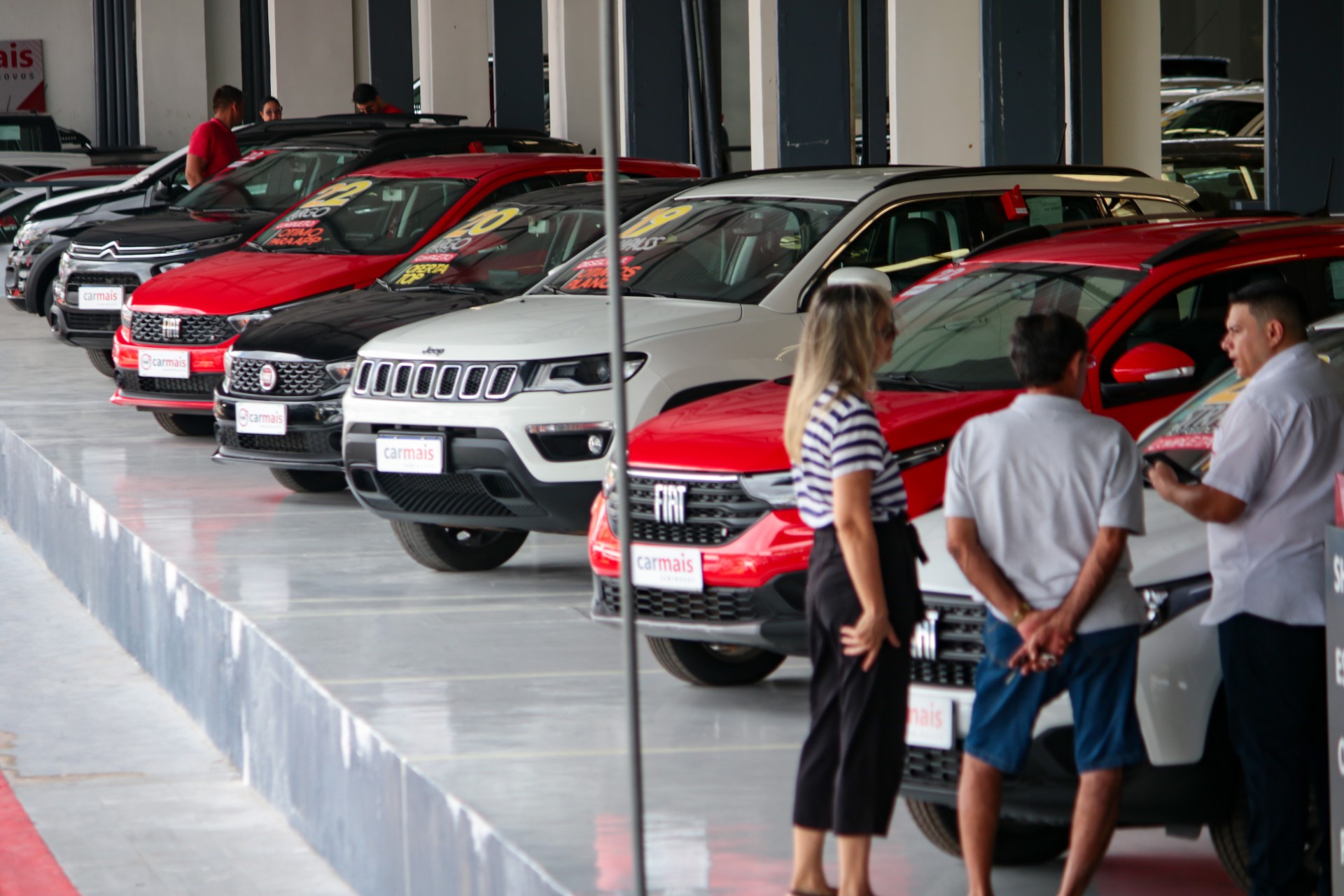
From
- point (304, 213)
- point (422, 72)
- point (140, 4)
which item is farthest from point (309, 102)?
point (304, 213)

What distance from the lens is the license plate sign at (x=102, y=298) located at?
14383 mm

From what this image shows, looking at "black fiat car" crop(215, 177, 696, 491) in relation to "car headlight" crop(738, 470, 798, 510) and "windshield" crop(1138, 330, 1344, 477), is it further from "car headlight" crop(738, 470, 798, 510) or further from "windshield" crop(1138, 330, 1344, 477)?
"windshield" crop(1138, 330, 1344, 477)

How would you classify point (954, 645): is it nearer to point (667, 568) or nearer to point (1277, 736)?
point (1277, 736)

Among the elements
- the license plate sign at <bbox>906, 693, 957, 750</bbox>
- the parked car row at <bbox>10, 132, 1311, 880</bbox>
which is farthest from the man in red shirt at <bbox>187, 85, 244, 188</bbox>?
the license plate sign at <bbox>906, 693, 957, 750</bbox>

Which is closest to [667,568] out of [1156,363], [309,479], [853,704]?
[1156,363]

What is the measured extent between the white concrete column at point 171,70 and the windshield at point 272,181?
65.9 ft

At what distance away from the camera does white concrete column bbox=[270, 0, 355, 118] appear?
28.6 meters

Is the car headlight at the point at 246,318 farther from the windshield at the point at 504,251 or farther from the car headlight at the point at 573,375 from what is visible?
the car headlight at the point at 573,375

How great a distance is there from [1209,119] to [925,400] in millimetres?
14534

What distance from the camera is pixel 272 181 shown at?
49.0 feet

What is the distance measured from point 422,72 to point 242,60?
1240 cm

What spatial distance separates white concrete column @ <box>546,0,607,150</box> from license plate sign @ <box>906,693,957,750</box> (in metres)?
16.2

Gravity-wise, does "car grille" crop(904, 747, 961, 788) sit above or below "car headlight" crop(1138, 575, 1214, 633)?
below

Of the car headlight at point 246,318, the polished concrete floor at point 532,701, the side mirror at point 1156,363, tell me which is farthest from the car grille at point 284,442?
the side mirror at point 1156,363
